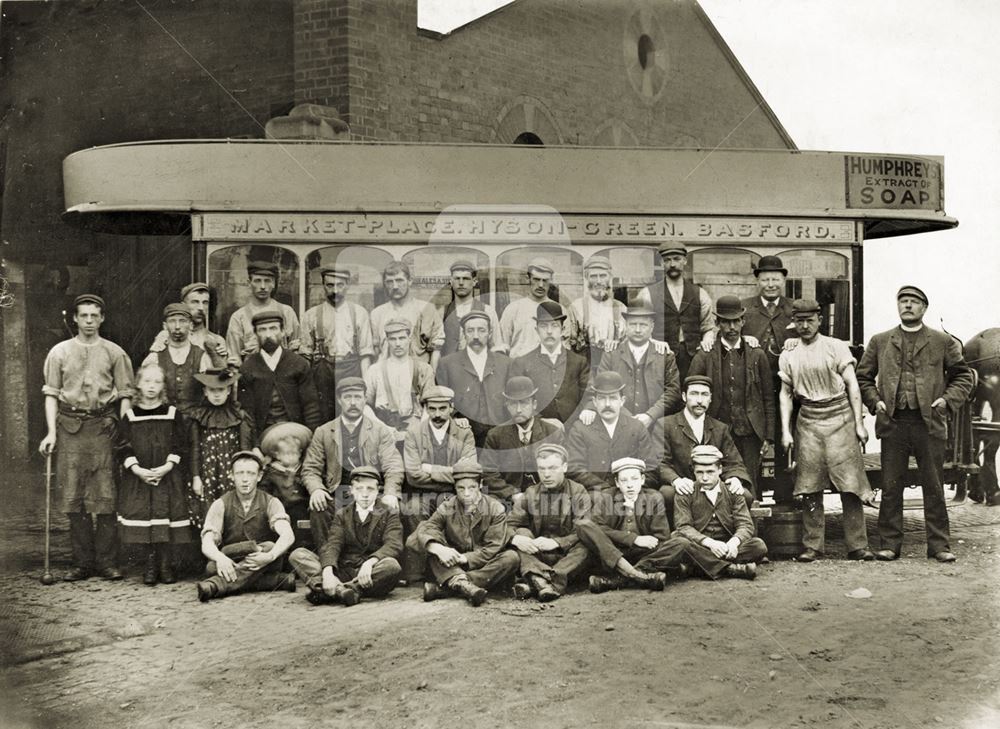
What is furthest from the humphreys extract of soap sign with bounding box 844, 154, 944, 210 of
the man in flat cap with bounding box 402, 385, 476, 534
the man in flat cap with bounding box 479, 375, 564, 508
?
the man in flat cap with bounding box 402, 385, 476, 534

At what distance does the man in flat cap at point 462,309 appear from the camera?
258 inches

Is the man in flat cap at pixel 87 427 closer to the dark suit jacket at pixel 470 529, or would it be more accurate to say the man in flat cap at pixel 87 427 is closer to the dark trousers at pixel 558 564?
the dark suit jacket at pixel 470 529

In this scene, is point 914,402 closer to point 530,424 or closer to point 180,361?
point 530,424

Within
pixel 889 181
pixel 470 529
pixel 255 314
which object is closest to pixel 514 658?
pixel 470 529

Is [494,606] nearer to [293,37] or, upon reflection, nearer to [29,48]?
[293,37]

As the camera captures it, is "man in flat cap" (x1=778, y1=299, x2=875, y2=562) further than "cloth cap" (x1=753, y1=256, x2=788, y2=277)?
No

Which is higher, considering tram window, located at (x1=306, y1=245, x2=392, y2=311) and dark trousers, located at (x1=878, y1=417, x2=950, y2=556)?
tram window, located at (x1=306, y1=245, x2=392, y2=311)

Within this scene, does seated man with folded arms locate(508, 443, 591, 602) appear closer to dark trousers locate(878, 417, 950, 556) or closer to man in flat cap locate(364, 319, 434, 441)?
man in flat cap locate(364, 319, 434, 441)

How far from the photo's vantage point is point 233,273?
6.51 metres

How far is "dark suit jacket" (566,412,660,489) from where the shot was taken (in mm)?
6219

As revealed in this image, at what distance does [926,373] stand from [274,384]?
4.21 meters

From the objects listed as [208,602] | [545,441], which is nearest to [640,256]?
[545,441]

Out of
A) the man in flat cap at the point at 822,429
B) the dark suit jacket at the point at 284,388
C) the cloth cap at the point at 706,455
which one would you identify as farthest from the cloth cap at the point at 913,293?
the dark suit jacket at the point at 284,388

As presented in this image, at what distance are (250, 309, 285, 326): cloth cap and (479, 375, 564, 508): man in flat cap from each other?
1.53 metres
